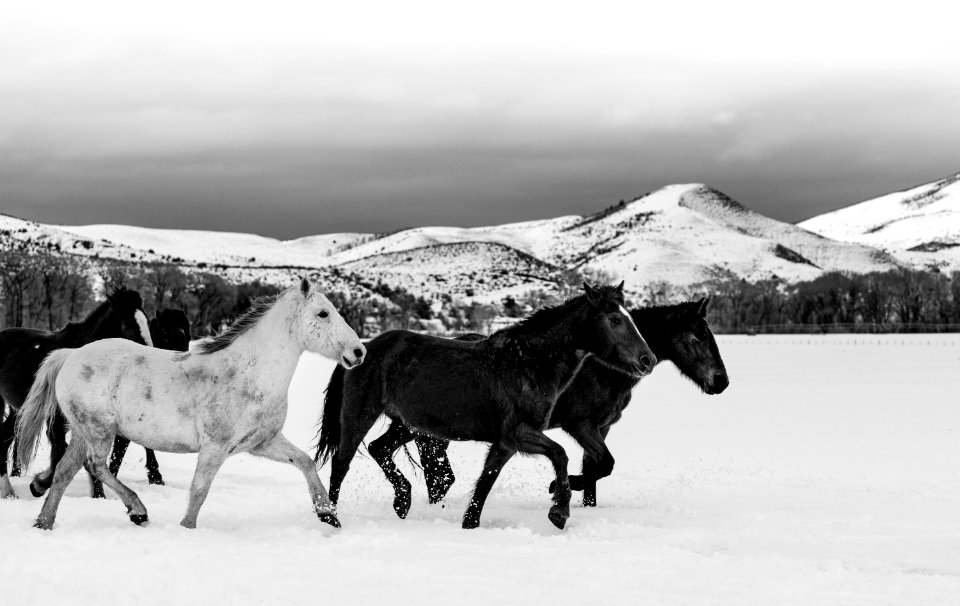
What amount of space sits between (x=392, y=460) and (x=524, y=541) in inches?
82.1

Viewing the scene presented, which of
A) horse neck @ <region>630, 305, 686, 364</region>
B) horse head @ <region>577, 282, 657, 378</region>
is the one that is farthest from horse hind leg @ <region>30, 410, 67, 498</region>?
horse neck @ <region>630, 305, 686, 364</region>

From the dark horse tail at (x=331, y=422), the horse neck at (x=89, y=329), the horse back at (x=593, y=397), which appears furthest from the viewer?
the horse neck at (x=89, y=329)

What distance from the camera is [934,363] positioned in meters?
44.2

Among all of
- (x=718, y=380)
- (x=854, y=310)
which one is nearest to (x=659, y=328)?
(x=718, y=380)

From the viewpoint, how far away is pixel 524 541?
6984 millimetres

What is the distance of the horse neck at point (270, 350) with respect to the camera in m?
7.04

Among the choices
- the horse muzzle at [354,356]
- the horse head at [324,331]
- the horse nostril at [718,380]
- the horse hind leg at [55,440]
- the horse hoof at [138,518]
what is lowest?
the horse hoof at [138,518]

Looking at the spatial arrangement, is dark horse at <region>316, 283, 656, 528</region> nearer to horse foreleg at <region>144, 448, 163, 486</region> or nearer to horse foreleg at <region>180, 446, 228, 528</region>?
horse foreleg at <region>180, 446, 228, 528</region>

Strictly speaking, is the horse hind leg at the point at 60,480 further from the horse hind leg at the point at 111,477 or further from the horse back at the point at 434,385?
the horse back at the point at 434,385

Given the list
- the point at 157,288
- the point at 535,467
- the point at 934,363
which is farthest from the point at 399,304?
the point at 535,467

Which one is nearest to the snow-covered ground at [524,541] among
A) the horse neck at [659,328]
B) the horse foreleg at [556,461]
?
the horse foreleg at [556,461]

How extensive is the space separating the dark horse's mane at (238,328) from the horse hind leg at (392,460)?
209 cm

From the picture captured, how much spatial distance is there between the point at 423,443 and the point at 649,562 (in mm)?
3932

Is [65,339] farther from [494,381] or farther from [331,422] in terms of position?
[494,381]
